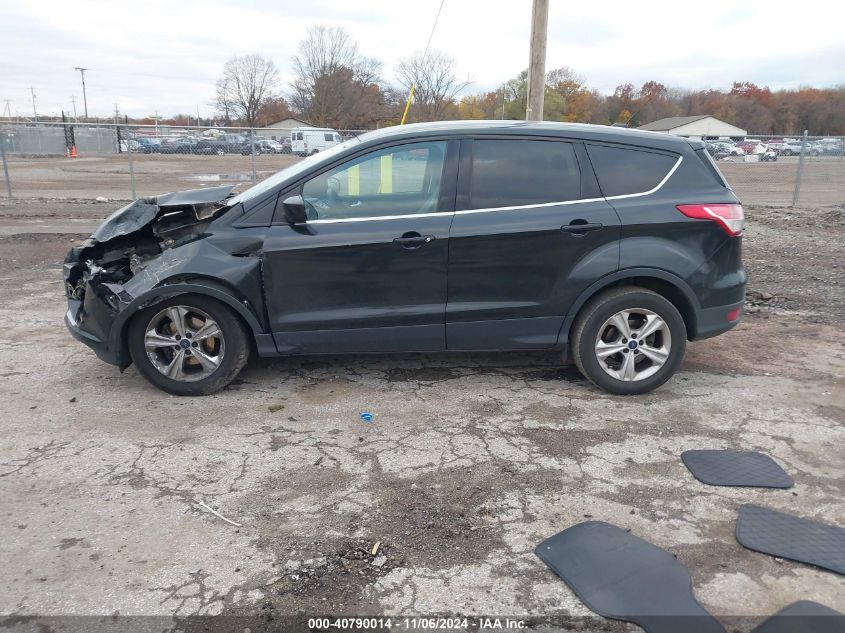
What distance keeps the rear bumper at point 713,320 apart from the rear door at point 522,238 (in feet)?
2.53

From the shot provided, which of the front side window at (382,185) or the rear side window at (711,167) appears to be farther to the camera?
the rear side window at (711,167)

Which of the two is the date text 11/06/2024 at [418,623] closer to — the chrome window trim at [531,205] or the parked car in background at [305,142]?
the chrome window trim at [531,205]

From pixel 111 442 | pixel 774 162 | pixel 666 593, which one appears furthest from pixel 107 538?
pixel 774 162

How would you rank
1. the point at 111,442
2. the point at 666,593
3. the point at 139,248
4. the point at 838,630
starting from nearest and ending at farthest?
the point at 838,630 → the point at 666,593 → the point at 111,442 → the point at 139,248

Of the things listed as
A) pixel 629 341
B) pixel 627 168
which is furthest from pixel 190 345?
pixel 627 168

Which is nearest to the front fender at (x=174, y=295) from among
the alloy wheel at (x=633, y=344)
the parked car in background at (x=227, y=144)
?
the alloy wheel at (x=633, y=344)

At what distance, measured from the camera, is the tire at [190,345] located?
14.5 ft

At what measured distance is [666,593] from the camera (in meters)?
2.67

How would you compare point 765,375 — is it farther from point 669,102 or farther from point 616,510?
point 669,102

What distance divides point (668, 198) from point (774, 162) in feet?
83.1

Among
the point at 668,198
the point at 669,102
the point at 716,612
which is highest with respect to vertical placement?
the point at 669,102

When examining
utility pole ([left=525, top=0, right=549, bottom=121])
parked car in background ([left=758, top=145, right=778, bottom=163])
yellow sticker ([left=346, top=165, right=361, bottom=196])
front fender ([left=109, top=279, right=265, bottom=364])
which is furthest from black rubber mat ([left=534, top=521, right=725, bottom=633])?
parked car in background ([left=758, top=145, right=778, bottom=163])

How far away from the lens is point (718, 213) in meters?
4.46

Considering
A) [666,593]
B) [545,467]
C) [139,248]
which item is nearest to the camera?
[666,593]
